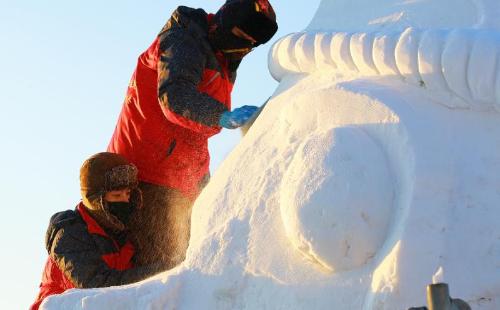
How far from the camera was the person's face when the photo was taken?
6.03 metres

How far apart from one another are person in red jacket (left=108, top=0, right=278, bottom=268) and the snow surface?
1720mm

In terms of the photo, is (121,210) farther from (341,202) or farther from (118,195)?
(341,202)

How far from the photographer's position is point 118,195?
19.9 feet

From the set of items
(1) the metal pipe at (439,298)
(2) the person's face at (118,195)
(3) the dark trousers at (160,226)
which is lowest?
(3) the dark trousers at (160,226)

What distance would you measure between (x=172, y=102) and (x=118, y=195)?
699mm

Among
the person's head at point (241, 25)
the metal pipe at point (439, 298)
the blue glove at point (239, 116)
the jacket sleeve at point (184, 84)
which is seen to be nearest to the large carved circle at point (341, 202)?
the metal pipe at point (439, 298)

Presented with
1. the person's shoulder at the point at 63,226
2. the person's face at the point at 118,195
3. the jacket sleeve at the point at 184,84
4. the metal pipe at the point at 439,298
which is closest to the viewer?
the metal pipe at the point at 439,298

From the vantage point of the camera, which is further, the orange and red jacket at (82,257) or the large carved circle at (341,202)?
the orange and red jacket at (82,257)

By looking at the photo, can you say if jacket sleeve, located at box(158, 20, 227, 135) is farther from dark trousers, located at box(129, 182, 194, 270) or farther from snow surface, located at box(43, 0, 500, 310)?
snow surface, located at box(43, 0, 500, 310)

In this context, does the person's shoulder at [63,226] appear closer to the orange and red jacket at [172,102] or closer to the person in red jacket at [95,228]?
the person in red jacket at [95,228]

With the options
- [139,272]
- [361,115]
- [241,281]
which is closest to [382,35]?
[361,115]

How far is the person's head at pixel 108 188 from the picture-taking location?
599cm

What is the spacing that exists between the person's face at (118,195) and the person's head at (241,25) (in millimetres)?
902

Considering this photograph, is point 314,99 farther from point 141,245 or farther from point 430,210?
point 141,245
